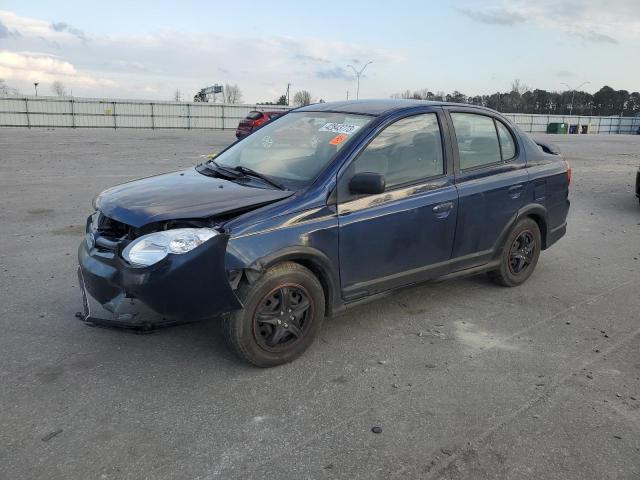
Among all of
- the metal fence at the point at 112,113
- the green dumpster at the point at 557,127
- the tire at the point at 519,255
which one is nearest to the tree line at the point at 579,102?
the green dumpster at the point at 557,127

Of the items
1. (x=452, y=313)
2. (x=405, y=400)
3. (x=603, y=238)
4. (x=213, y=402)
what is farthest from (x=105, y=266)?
(x=603, y=238)

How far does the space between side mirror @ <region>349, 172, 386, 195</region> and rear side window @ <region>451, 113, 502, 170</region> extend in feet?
3.71

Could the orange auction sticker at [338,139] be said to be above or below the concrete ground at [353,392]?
above

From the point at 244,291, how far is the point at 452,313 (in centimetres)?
207

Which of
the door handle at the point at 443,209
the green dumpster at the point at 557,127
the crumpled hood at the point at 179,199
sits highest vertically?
the green dumpster at the point at 557,127

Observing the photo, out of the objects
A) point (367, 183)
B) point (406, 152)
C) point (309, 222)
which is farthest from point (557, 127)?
point (309, 222)

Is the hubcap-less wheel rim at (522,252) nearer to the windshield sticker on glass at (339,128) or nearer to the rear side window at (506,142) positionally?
the rear side window at (506,142)

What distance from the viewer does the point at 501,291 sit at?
5086mm

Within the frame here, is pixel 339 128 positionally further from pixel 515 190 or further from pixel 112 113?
pixel 112 113

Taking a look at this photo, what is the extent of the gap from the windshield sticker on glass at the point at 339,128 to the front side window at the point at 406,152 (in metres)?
0.19

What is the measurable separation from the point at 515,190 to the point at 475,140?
0.61 metres

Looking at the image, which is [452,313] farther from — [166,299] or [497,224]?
[166,299]

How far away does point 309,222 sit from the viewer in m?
3.46

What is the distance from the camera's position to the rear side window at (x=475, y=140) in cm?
444
